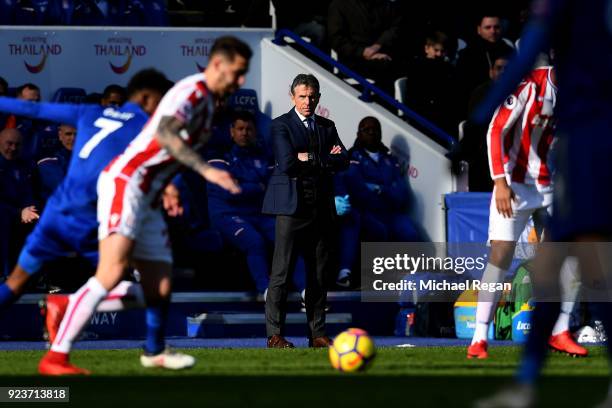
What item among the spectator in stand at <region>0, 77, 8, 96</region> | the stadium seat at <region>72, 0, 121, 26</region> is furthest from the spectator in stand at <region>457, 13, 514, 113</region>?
the spectator in stand at <region>0, 77, 8, 96</region>

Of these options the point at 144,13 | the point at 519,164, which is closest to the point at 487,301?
the point at 519,164

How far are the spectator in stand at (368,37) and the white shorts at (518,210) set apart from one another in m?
6.37

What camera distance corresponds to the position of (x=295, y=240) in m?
12.1

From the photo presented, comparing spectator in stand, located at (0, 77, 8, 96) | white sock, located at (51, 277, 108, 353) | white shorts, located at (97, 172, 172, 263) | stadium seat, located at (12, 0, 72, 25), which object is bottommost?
white sock, located at (51, 277, 108, 353)

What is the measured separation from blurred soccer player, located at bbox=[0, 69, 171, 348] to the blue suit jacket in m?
2.04

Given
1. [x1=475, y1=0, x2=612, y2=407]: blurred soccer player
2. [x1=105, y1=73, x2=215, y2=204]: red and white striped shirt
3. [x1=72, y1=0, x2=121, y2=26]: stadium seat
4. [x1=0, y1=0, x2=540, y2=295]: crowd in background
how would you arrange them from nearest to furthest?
1. [x1=475, y1=0, x2=612, y2=407]: blurred soccer player
2. [x1=105, y1=73, x2=215, y2=204]: red and white striped shirt
3. [x1=0, y1=0, x2=540, y2=295]: crowd in background
4. [x1=72, y1=0, x2=121, y2=26]: stadium seat

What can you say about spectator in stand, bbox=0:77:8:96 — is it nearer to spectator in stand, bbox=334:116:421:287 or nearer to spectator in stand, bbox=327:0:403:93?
spectator in stand, bbox=334:116:421:287

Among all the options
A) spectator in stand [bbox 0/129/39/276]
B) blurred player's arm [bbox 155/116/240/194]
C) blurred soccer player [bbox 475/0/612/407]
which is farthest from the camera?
spectator in stand [bbox 0/129/39/276]

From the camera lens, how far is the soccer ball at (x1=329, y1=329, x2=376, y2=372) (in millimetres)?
9062

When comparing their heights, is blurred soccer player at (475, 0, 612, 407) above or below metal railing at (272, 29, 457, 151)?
below

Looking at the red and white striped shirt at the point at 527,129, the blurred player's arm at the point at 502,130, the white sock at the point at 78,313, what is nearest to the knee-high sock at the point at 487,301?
the blurred player's arm at the point at 502,130
